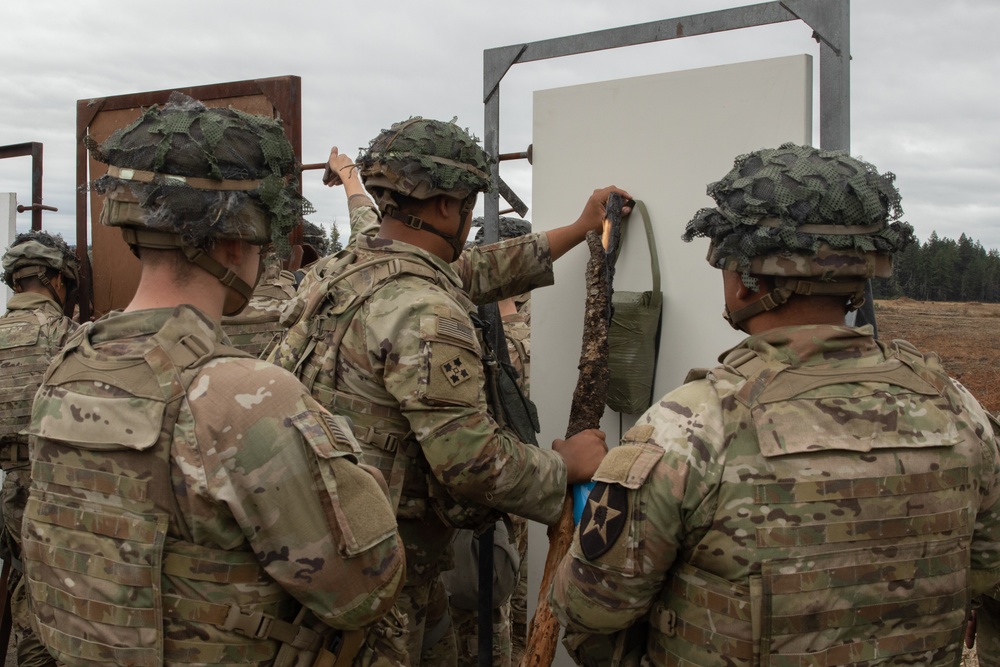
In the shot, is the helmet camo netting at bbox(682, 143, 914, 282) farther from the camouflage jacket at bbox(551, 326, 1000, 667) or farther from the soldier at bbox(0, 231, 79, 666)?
the soldier at bbox(0, 231, 79, 666)

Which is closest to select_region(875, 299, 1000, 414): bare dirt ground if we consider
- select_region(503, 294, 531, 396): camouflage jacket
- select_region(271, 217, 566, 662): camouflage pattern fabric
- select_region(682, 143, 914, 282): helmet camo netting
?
select_region(503, 294, 531, 396): camouflage jacket

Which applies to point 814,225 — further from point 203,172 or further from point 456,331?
point 203,172

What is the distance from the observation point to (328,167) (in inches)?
177

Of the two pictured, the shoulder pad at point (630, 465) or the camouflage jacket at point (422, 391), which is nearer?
the shoulder pad at point (630, 465)

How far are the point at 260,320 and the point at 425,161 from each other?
2.46 metres

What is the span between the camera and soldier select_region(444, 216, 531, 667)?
12.9 ft

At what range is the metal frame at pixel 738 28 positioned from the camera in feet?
9.52

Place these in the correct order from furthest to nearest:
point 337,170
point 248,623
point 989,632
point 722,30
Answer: point 337,170 < point 722,30 < point 989,632 < point 248,623

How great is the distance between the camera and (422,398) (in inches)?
104

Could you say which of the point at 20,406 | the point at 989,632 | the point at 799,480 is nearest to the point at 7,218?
the point at 20,406

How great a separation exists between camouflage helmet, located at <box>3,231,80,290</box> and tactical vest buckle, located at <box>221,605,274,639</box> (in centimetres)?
438

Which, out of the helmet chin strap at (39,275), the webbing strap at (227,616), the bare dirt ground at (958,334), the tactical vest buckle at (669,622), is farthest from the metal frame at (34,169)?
the bare dirt ground at (958,334)

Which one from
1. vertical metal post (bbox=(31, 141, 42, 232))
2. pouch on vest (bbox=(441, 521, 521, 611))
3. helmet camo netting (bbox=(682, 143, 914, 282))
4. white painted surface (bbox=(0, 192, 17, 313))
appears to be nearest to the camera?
helmet camo netting (bbox=(682, 143, 914, 282))

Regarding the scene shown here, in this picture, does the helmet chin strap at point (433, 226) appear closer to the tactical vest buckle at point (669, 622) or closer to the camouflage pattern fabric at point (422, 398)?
the camouflage pattern fabric at point (422, 398)
